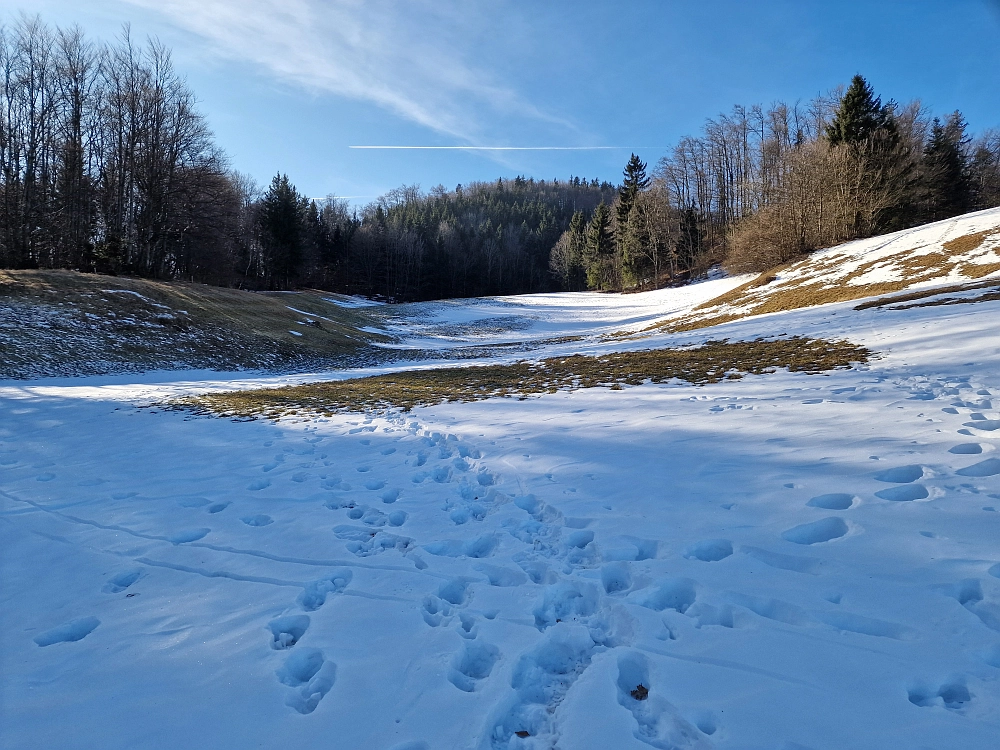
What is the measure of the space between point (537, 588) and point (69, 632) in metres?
2.83

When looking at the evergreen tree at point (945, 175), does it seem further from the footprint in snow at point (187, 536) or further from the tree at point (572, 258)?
the footprint in snow at point (187, 536)

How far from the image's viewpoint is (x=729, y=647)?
2.23 metres

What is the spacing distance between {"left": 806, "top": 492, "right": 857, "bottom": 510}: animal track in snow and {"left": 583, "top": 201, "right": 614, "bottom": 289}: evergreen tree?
2151 inches

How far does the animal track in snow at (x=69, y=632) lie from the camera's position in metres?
2.59

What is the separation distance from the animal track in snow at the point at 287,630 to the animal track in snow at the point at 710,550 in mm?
2493

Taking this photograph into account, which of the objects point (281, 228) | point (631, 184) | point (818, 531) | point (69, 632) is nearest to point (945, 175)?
point (631, 184)

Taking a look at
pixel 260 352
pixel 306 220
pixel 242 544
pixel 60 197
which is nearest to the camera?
pixel 242 544

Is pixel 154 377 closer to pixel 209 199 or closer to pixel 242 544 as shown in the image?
pixel 242 544

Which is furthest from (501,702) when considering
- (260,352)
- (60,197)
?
(60,197)

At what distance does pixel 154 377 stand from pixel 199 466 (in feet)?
35.9

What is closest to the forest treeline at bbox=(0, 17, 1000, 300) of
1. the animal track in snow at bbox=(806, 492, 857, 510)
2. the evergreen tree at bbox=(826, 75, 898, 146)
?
the evergreen tree at bbox=(826, 75, 898, 146)

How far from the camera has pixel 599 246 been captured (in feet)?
189

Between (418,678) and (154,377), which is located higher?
(154,377)

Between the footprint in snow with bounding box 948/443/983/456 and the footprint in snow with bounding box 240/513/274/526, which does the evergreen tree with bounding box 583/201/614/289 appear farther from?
the footprint in snow with bounding box 240/513/274/526
